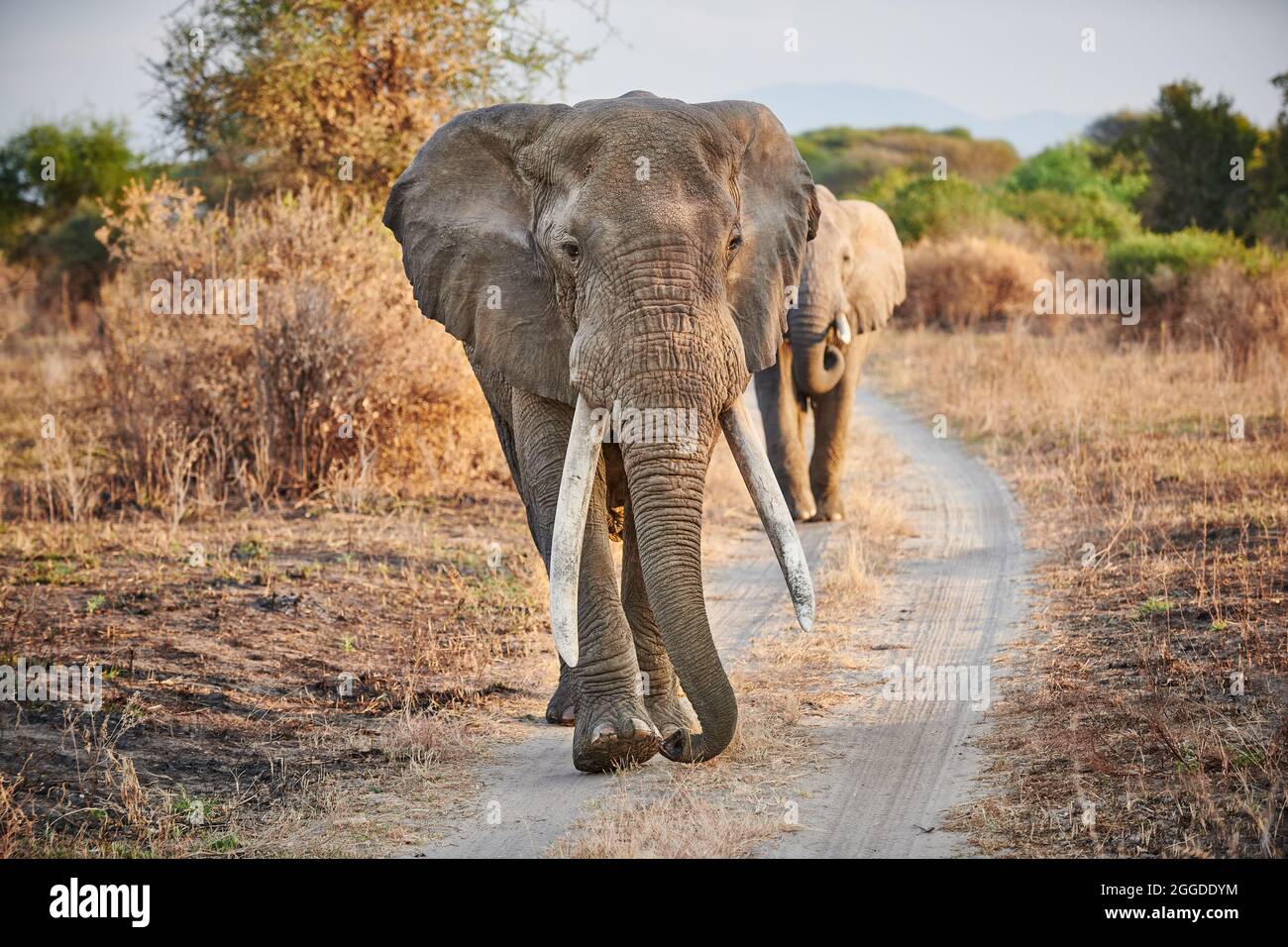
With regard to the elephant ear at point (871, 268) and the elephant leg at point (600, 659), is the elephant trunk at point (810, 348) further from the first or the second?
the elephant leg at point (600, 659)

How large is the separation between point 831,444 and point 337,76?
6.52 metres

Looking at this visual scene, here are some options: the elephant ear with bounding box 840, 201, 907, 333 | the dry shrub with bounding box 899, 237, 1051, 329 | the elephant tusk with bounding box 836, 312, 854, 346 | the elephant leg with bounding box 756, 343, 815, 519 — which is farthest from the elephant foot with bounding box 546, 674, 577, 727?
the dry shrub with bounding box 899, 237, 1051, 329

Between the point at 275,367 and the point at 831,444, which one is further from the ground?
the point at 275,367

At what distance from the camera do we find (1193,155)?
2886 centimetres

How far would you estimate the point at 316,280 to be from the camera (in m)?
11.2

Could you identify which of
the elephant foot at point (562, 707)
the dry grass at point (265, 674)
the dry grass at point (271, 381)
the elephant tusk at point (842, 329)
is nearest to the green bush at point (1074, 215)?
the elephant tusk at point (842, 329)

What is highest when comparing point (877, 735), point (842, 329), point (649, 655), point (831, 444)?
point (842, 329)

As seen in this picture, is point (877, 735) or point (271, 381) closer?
point (877, 735)

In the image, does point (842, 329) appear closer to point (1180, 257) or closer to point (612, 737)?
point (612, 737)

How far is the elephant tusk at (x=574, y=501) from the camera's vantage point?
5148 mm

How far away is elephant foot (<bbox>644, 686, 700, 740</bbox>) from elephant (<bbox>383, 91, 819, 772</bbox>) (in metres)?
0.01

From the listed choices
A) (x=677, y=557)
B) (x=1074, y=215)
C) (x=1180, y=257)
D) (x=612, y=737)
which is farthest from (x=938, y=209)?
(x=677, y=557)

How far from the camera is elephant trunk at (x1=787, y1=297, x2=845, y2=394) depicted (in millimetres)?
10867
